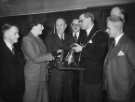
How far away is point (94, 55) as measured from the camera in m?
2.45

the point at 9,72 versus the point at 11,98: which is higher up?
Answer: the point at 9,72

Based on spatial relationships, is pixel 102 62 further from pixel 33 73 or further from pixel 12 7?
pixel 12 7

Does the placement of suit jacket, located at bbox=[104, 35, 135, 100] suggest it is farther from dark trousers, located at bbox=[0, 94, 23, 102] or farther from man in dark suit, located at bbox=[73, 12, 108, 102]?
dark trousers, located at bbox=[0, 94, 23, 102]

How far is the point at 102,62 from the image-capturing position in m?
2.50

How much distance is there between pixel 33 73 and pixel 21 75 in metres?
0.22

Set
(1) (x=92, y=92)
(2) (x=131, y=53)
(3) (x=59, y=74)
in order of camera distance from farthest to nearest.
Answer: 1. (3) (x=59, y=74)
2. (1) (x=92, y=92)
3. (2) (x=131, y=53)

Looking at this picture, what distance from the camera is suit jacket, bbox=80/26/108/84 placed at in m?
2.44

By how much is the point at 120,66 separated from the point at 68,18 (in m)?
2.01

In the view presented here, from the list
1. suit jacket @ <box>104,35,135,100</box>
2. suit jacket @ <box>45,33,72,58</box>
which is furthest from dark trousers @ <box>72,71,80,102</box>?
suit jacket @ <box>104,35,135,100</box>

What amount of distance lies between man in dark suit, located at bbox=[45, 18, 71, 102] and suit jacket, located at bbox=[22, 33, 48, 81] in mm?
223

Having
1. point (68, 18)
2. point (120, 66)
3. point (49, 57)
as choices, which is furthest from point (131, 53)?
point (68, 18)

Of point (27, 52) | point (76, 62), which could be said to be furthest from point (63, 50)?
point (27, 52)

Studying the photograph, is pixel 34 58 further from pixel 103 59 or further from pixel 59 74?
pixel 103 59

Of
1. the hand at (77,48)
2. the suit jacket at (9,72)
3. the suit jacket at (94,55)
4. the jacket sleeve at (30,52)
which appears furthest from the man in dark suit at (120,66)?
the suit jacket at (9,72)
